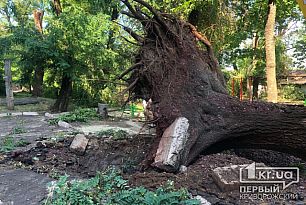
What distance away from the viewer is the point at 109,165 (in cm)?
412

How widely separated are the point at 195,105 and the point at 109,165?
4.70ft

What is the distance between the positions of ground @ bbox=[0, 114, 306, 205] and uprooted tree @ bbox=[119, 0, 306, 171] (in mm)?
296

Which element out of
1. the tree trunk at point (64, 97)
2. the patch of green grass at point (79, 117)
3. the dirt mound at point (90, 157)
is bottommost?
the dirt mound at point (90, 157)

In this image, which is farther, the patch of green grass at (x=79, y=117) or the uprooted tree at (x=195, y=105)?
the patch of green grass at (x=79, y=117)

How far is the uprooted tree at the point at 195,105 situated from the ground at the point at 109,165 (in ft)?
0.97

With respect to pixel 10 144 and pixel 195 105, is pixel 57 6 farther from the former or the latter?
pixel 195 105

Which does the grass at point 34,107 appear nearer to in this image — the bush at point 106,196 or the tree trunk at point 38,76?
the tree trunk at point 38,76

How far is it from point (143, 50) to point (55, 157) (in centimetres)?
204

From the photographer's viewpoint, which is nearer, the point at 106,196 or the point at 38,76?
the point at 106,196

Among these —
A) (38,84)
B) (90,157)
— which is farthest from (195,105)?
(38,84)

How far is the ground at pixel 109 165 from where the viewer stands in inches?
117

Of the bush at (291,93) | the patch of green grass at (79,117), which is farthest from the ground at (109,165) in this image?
the bush at (291,93)

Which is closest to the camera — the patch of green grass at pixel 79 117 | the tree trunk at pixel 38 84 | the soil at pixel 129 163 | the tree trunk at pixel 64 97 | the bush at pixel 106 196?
the bush at pixel 106 196

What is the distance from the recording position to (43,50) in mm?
10422
